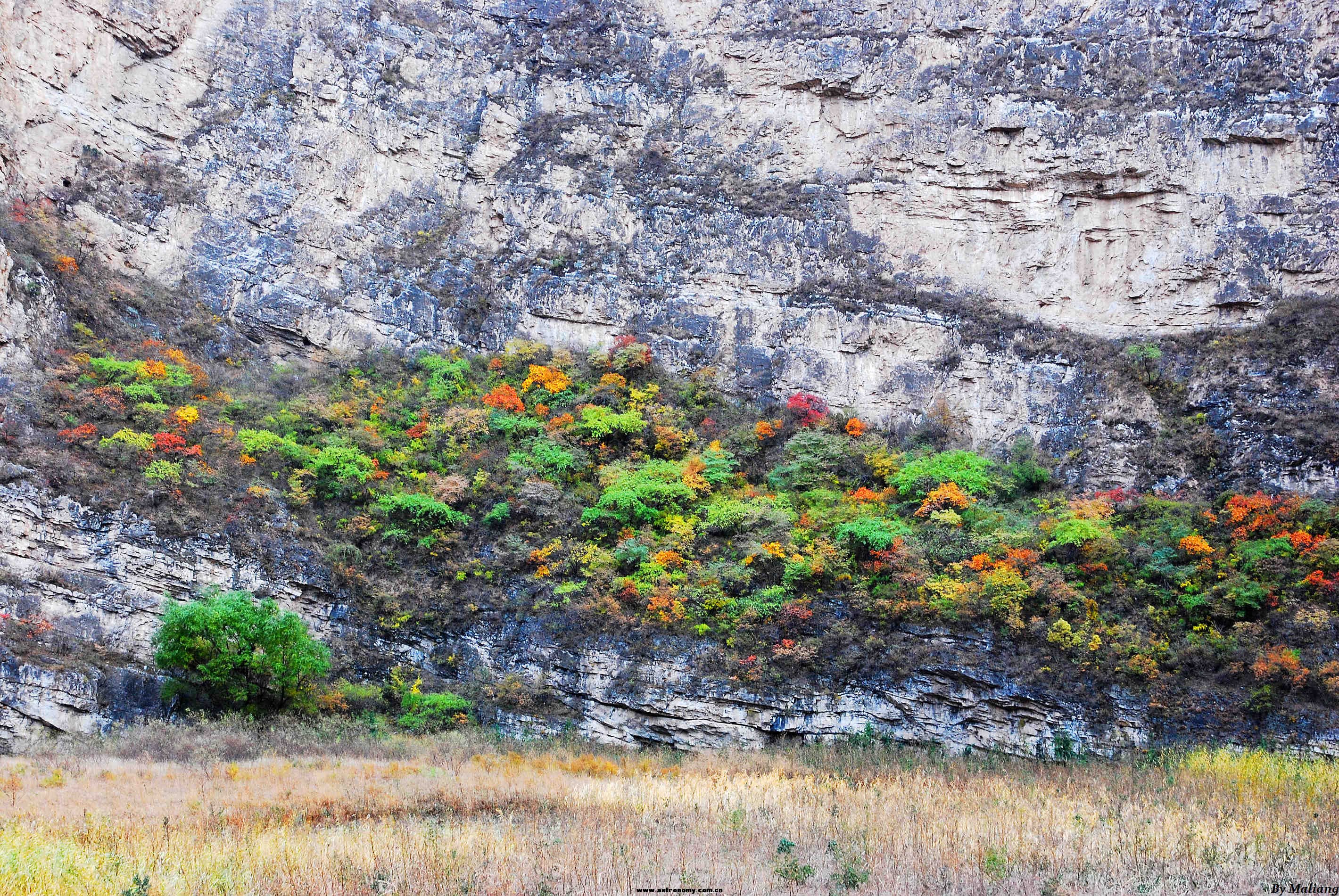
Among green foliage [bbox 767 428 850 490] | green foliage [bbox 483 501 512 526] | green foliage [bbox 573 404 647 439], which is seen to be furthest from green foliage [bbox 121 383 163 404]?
green foliage [bbox 767 428 850 490]

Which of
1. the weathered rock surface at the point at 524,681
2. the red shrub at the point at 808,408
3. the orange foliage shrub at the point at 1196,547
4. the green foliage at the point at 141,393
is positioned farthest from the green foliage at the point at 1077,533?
the green foliage at the point at 141,393

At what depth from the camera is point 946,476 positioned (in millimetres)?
24078

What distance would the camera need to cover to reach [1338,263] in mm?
27219

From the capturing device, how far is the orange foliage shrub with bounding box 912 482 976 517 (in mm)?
22594

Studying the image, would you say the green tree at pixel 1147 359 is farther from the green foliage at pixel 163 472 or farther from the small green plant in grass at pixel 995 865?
the green foliage at pixel 163 472

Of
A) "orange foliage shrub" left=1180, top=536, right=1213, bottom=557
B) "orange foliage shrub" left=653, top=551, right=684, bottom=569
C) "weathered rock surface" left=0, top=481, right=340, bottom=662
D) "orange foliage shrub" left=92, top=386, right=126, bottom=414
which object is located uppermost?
"orange foliage shrub" left=92, top=386, right=126, bottom=414

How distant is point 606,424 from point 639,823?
54.6 ft

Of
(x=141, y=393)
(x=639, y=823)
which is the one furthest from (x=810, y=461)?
(x=141, y=393)

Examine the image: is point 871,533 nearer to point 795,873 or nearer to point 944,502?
point 944,502

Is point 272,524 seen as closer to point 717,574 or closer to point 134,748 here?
point 134,748

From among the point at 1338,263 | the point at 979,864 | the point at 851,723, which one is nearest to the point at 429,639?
the point at 851,723

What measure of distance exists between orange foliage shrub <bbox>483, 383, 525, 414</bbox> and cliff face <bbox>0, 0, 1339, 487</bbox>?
433 centimetres

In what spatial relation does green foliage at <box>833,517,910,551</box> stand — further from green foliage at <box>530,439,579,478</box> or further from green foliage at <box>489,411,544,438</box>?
green foliage at <box>489,411,544,438</box>

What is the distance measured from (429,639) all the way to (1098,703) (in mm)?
14894
